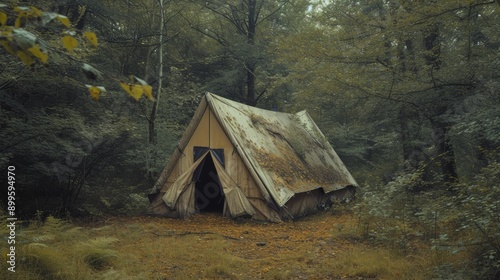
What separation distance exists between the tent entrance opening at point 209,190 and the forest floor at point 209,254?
11.3 feet

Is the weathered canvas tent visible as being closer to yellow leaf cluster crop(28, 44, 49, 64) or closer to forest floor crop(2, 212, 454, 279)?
forest floor crop(2, 212, 454, 279)

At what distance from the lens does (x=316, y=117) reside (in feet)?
67.8

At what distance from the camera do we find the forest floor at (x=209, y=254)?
15.1ft

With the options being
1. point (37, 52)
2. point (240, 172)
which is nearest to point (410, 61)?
point (240, 172)

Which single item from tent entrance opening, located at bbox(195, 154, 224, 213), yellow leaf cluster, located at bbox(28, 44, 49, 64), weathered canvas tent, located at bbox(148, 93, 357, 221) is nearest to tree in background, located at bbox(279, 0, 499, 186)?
weathered canvas tent, located at bbox(148, 93, 357, 221)

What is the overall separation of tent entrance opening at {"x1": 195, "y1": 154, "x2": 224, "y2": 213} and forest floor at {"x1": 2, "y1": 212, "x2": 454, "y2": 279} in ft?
11.3

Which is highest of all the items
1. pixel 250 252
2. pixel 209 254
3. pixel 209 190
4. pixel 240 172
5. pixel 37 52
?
pixel 37 52

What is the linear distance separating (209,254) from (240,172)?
409 cm

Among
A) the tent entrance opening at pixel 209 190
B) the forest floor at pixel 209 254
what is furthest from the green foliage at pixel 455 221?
the tent entrance opening at pixel 209 190

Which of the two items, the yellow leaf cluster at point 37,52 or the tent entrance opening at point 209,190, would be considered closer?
the yellow leaf cluster at point 37,52

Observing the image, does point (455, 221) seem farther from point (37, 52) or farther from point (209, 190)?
Answer: point (209, 190)

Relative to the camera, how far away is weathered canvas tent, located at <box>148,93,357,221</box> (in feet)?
32.4

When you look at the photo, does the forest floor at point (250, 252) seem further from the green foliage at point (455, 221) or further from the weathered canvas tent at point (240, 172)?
the weathered canvas tent at point (240, 172)

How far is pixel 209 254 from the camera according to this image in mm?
6320
